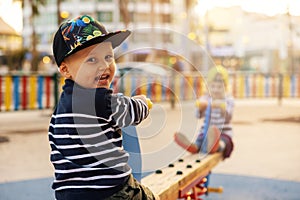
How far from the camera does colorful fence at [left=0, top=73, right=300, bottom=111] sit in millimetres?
14391

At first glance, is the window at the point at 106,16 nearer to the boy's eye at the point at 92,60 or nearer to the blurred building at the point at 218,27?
the blurred building at the point at 218,27

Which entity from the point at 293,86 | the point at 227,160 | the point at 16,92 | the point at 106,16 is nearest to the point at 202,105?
the point at 227,160

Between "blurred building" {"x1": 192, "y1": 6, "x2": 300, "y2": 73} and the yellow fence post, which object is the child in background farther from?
"blurred building" {"x1": 192, "y1": 6, "x2": 300, "y2": 73}

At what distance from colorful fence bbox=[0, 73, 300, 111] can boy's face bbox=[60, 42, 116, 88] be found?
5168mm

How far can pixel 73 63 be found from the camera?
106 inches

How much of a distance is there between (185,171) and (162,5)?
2913 inches

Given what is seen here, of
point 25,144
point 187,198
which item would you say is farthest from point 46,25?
point 187,198

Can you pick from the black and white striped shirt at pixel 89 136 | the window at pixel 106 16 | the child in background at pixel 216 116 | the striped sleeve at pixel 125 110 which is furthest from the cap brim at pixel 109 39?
the window at pixel 106 16

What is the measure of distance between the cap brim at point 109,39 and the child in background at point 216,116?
3048 millimetres

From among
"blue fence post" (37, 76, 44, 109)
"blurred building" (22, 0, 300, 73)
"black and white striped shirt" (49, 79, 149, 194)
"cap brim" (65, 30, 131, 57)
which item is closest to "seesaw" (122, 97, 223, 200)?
"black and white striped shirt" (49, 79, 149, 194)

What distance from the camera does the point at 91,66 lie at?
2650 mm

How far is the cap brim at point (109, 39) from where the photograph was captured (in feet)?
8.62

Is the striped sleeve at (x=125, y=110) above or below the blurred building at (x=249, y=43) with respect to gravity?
below

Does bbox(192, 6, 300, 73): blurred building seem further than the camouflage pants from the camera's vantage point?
Yes
